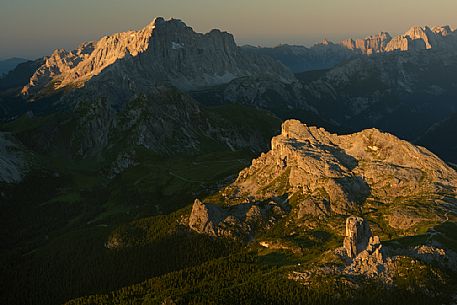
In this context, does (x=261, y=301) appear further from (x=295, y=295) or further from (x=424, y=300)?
(x=424, y=300)

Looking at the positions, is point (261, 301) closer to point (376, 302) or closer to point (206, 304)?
point (206, 304)

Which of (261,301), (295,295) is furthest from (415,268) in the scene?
(261,301)

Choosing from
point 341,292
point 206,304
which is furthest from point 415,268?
point 206,304

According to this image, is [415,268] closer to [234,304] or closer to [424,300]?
[424,300]

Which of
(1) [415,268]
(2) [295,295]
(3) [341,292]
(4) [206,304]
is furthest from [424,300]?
(4) [206,304]

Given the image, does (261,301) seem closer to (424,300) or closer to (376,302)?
(376,302)

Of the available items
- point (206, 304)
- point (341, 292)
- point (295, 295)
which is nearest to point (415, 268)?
point (341, 292)
